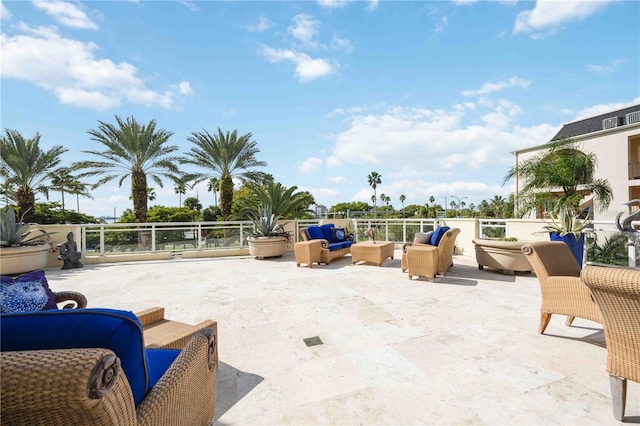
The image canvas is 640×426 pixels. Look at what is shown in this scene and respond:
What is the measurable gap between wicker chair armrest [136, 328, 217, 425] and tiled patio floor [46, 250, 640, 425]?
1.19ft

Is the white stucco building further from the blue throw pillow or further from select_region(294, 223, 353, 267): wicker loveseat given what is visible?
the blue throw pillow

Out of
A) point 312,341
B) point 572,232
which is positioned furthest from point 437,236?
point 312,341

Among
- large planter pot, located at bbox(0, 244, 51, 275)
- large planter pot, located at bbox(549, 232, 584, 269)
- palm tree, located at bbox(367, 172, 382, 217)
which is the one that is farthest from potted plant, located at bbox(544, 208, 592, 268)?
palm tree, located at bbox(367, 172, 382, 217)

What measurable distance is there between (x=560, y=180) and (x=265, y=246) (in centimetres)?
985

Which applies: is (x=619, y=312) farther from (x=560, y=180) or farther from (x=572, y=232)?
(x=560, y=180)

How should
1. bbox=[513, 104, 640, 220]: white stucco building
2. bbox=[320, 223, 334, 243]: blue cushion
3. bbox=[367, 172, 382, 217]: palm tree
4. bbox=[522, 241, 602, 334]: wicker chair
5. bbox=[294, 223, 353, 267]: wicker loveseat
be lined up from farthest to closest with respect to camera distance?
bbox=[367, 172, 382, 217]: palm tree → bbox=[513, 104, 640, 220]: white stucco building → bbox=[320, 223, 334, 243]: blue cushion → bbox=[294, 223, 353, 267]: wicker loveseat → bbox=[522, 241, 602, 334]: wicker chair

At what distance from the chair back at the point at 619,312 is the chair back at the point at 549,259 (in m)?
1.09

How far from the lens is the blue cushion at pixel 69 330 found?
2.67 ft

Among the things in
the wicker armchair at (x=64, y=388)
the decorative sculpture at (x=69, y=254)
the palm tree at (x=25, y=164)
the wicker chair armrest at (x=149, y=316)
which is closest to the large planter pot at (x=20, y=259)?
the decorative sculpture at (x=69, y=254)

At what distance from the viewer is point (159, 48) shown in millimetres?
6082

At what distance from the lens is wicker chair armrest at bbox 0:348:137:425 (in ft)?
2.15

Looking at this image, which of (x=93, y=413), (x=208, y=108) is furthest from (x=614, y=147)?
(x=93, y=413)

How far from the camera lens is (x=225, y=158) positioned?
13477 mm

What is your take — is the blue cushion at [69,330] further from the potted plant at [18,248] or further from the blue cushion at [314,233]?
the potted plant at [18,248]
